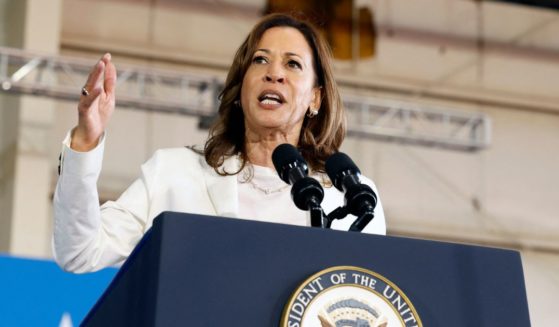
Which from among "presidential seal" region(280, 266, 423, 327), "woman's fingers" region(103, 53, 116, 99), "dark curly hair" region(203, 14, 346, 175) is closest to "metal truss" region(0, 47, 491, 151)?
"dark curly hair" region(203, 14, 346, 175)

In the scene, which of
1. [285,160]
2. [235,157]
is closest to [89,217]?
[285,160]

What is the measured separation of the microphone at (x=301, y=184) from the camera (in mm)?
1492

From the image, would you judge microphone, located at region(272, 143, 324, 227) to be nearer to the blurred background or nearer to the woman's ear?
the woman's ear

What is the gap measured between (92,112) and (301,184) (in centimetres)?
30


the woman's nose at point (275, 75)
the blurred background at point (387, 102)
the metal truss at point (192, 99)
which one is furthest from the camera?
the blurred background at point (387, 102)

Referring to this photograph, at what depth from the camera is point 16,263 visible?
13.4 feet

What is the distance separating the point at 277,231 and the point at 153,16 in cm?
657

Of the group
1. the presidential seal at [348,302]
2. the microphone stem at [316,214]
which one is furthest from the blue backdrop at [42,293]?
the presidential seal at [348,302]

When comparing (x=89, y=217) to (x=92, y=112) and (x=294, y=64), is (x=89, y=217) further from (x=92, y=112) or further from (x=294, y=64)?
(x=294, y=64)

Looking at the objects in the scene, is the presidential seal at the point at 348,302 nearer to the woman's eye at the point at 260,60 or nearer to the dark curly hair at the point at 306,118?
the dark curly hair at the point at 306,118

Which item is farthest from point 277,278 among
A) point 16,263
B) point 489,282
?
point 16,263

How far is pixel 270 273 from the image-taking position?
1.33 m

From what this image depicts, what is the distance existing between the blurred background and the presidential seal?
560 centimetres

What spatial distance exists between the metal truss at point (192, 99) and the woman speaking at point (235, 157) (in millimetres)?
4655
